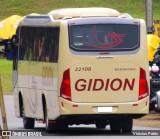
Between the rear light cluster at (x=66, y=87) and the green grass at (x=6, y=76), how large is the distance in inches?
702

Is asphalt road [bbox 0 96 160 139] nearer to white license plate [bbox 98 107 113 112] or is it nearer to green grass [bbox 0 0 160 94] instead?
white license plate [bbox 98 107 113 112]

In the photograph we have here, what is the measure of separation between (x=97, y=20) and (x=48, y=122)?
2.63m

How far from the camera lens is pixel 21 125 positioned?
26.7 meters

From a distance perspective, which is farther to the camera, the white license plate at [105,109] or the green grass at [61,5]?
the green grass at [61,5]

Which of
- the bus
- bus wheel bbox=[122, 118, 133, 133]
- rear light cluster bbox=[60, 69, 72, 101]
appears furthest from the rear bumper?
bus wheel bbox=[122, 118, 133, 133]

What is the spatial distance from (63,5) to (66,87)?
50.5 m

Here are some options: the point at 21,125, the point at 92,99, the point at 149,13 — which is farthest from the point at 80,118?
the point at 149,13

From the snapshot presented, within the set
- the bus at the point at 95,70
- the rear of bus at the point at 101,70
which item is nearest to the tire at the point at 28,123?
the bus at the point at 95,70

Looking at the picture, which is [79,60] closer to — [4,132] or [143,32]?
[143,32]

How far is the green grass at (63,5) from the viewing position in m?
71.2

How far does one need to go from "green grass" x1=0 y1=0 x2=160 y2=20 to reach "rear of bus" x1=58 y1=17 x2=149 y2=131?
4769cm

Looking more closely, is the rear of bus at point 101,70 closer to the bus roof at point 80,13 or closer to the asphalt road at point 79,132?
the asphalt road at point 79,132

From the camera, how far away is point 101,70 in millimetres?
22297

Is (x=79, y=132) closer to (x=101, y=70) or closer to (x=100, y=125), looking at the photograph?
(x=100, y=125)
